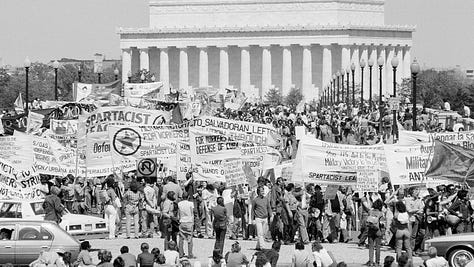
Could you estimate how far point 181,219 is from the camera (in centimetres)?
3553

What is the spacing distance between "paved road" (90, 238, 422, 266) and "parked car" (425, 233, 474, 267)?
204 cm

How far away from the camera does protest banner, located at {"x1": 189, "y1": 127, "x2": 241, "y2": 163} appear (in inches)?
1564

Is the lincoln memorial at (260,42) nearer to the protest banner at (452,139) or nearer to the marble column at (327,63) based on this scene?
the marble column at (327,63)

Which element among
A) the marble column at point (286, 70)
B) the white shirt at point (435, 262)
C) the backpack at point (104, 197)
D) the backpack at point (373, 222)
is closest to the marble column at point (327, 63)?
the marble column at point (286, 70)

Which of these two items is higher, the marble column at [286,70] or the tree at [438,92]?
the marble column at [286,70]

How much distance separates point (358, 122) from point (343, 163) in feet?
98.1

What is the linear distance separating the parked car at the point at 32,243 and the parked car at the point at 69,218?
162 inches

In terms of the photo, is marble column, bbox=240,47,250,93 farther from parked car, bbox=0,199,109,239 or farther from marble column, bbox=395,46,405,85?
parked car, bbox=0,199,109,239

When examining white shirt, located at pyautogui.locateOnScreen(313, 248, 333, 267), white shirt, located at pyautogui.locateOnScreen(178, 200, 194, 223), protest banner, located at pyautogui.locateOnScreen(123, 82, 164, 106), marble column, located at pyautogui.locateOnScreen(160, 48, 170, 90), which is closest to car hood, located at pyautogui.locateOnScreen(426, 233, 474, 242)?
white shirt, located at pyautogui.locateOnScreen(313, 248, 333, 267)

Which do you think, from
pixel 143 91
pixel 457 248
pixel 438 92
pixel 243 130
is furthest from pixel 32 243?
pixel 438 92

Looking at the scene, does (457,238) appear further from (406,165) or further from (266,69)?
(266,69)

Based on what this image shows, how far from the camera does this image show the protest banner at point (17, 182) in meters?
36.6

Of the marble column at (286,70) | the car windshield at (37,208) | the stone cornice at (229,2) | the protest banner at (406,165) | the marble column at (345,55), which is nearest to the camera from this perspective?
the protest banner at (406,165)

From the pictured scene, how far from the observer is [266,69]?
533 ft
